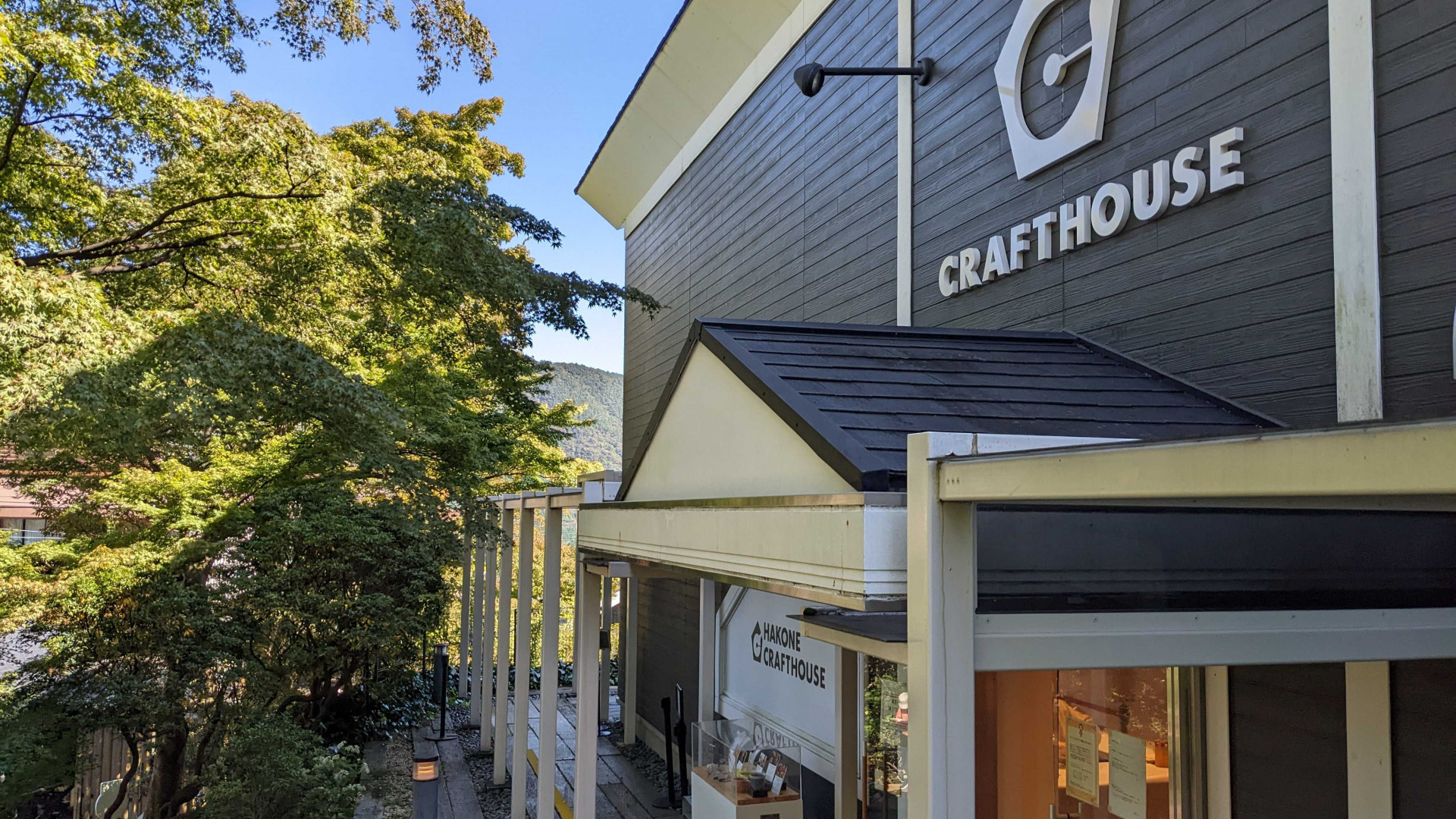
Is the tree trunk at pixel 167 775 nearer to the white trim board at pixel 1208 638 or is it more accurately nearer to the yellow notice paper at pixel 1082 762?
the yellow notice paper at pixel 1082 762

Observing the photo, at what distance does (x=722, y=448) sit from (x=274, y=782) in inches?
285

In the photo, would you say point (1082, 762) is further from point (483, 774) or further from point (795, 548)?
point (483, 774)

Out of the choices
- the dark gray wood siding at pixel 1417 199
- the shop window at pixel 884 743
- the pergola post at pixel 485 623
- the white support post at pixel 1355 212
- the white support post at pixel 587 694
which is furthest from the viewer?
the pergola post at pixel 485 623

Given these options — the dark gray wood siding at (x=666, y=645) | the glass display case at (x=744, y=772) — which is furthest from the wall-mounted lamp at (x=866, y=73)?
the dark gray wood siding at (x=666, y=645)

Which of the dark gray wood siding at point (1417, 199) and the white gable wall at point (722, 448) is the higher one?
the dark gray wood siding at point (1417, 199)

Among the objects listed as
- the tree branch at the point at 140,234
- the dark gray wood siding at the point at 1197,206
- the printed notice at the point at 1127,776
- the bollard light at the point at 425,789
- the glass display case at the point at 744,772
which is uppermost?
the tree branch at the point at 140,234

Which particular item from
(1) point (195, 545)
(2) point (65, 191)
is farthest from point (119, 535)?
(2) point (65, 191)

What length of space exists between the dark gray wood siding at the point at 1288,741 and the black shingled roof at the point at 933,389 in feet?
3.08

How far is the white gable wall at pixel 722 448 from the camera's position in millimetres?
3049

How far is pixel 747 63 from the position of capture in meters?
9.78

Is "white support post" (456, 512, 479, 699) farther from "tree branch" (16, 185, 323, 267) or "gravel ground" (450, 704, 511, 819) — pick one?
"tree branch" (16, 185, 323, 267)

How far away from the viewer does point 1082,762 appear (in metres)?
3.92

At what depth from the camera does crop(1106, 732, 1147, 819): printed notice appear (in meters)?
3.70

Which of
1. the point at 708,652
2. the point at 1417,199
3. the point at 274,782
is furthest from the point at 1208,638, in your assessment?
the point at 274,782
